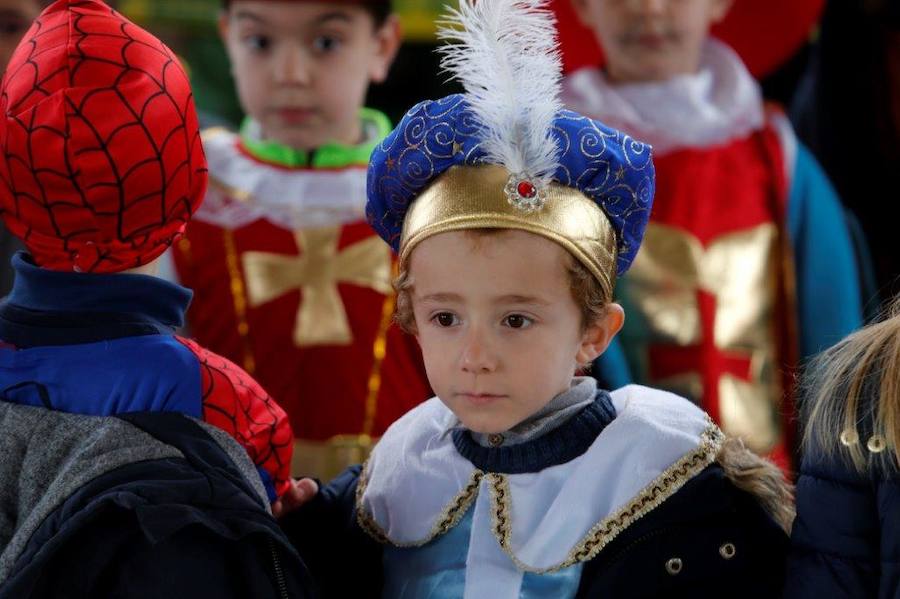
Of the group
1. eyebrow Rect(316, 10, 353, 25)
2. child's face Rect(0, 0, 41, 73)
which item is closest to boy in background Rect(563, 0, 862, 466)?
eyebrow Rect(316, 10, 353, 25)

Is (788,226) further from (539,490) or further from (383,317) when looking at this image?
(539,490)

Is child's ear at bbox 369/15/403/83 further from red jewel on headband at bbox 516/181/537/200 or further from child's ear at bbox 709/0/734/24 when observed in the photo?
red jewel on headband at bbox 516/181/537/200

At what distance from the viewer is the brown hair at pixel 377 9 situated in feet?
7.89

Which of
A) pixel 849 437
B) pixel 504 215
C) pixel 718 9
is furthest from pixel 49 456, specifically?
pixel 718 9

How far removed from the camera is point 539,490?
144cm

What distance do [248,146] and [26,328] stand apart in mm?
1103

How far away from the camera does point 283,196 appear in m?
2.37

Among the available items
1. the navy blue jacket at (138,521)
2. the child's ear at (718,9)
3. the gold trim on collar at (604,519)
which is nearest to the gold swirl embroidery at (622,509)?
the gold trim on collar at (604,519)

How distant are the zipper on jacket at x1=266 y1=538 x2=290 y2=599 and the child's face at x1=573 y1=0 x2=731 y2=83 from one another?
148 cm

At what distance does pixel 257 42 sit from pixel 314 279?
40 cm

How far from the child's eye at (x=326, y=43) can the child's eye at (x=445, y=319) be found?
105 cm

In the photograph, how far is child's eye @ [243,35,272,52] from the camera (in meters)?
2.38

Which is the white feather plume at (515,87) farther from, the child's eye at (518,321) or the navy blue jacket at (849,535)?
the navy blue jacket at (849,535)

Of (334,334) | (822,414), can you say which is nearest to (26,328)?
(822,414)
